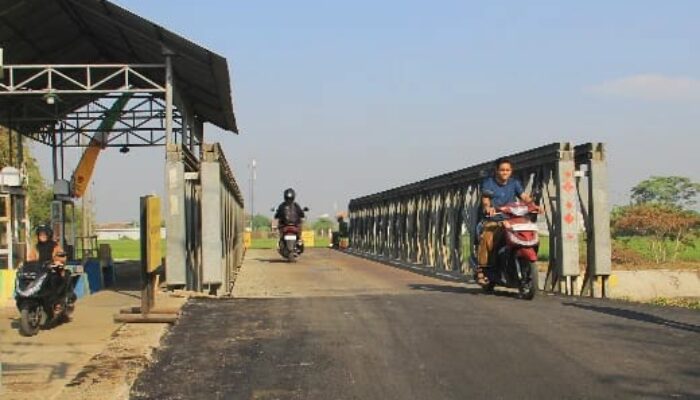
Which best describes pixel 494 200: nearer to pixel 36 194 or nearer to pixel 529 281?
pixel 529 281

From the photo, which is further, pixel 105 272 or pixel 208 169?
pixel 105 272

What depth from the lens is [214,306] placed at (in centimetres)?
923

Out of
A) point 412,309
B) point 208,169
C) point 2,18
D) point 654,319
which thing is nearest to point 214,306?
point 412,309

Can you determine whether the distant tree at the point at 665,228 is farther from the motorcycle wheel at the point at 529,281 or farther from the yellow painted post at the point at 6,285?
the yellow painted post at the point at 6,285

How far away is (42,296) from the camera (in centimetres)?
916

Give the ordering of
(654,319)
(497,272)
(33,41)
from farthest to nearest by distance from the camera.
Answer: (33,41), (497,272), (654,319)

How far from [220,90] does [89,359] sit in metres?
13.4

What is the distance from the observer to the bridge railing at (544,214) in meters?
11.3

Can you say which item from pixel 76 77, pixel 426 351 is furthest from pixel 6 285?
pixel 76 77

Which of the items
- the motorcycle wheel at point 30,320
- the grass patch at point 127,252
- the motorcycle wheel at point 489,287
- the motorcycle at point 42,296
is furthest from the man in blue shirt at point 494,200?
the grass patch at point 127,252

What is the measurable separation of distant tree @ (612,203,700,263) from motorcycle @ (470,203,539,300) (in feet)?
100

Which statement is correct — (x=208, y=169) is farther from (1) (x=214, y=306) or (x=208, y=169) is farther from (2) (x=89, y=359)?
(2) (x=89, y=359)

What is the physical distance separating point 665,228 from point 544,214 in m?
31.0

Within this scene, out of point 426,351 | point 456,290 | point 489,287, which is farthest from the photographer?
point 456,290
